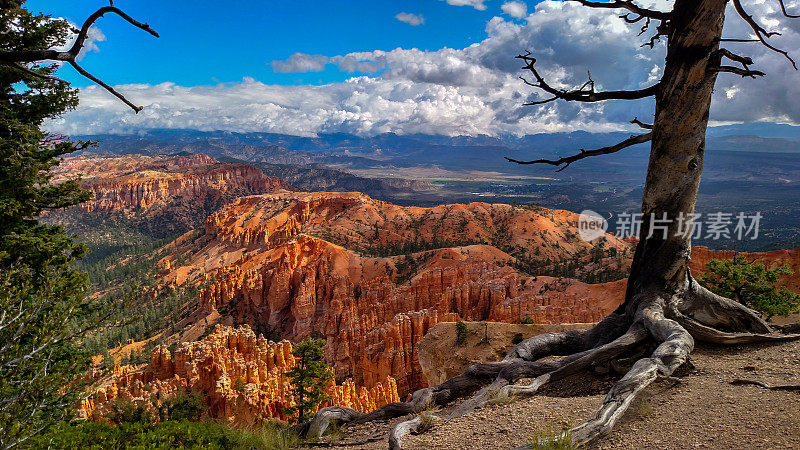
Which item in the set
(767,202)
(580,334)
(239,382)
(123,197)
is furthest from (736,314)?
(123,197)

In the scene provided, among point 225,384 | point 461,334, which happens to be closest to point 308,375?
point 461,334

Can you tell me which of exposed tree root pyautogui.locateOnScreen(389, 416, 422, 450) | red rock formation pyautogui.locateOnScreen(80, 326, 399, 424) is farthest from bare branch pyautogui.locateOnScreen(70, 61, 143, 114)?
red rock formation pyautogui.locateOnScreen(80, 326, 399, 424)

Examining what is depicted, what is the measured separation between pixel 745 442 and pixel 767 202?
581ft

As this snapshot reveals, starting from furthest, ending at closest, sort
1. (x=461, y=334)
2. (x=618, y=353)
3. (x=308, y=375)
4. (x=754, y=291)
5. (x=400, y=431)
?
(x=461, y=334) → (x=308, y=375) → (x=754, y=291) → (x=618, y=353) → (x=400, y=431)

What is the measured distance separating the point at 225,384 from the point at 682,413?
29216 mm

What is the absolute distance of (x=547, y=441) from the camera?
3477mm

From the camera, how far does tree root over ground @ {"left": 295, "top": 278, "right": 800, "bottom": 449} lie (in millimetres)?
5000

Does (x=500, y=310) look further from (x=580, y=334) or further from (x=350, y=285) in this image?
(x=580, y=334)

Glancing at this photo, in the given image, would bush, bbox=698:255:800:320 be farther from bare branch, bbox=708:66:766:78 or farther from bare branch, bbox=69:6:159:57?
bare branch, bbox=69:6:159:57

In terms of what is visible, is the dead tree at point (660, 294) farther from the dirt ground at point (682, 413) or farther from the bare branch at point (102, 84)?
the bare branch at point (102, 84)

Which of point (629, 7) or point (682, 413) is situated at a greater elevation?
point (629, 7)

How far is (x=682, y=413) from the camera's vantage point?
421 cm

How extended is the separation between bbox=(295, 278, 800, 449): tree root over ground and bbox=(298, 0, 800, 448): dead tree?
0.01m

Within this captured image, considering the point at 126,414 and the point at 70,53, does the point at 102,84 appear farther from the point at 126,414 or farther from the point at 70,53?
the point at 126,414
